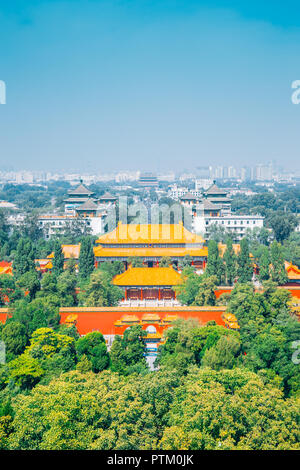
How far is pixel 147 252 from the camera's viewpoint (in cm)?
2525

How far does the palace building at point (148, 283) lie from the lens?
20.0m

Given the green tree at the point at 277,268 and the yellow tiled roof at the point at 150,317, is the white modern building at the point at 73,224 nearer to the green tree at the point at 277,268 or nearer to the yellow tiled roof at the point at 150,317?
the green tree at the point at 277,268

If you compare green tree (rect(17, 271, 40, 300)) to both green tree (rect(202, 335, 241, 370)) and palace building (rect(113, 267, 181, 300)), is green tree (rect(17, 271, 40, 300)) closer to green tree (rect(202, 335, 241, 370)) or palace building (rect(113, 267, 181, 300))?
palace building (rect(113, 267, 181, 300))

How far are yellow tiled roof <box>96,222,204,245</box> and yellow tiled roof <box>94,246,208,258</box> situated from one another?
15.8 inches

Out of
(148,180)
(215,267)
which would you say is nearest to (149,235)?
(215,267)

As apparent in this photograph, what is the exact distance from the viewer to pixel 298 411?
9.47 metres

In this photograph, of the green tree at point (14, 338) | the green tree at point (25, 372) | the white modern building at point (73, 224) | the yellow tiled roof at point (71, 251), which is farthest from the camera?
the white modern building at point (73, 224)

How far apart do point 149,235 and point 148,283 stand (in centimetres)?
662

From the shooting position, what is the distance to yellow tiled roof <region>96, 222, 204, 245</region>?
25.8m

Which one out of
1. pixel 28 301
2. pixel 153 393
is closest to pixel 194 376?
pixel 153 393

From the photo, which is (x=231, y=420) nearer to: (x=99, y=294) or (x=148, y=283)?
(x=99, y=294)

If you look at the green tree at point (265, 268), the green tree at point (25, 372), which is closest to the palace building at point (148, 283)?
the green tree at point (265, 268)
